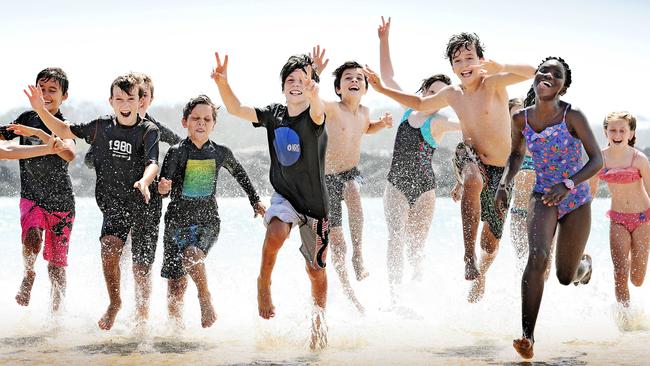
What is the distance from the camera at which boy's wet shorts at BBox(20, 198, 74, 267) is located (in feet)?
23.3

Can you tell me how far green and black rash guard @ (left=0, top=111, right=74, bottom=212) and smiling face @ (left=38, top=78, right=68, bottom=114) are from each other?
8 centimetres

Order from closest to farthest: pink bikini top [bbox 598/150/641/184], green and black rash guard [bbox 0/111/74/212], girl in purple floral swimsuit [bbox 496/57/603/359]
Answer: girl in purple floral swimsuit [bbox 496/57/603/359] < green and black rash guard [bbox 0/111/74/212] < pink bikini top [bbox 598/150/641/184]

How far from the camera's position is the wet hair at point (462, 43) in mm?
6730

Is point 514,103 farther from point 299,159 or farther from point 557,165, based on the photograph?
point 299,159

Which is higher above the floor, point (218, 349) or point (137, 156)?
point (137, 156)

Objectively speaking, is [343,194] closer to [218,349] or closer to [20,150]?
[218,349]

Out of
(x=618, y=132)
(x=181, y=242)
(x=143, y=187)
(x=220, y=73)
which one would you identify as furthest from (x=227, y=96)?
(x=618, y=132)

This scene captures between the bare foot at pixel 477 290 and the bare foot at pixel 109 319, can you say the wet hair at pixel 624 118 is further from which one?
the bare foot at pixel 109 319

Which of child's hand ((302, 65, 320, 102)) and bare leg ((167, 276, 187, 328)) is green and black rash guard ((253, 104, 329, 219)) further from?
bare leg ((167, 276, 187, 328))

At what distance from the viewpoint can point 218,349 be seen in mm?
5754

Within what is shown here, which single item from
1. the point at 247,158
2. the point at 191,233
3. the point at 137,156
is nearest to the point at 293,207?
the point at 191,233

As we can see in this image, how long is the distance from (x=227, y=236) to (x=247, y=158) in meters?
16.7

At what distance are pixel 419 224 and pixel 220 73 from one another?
2976 millimetres

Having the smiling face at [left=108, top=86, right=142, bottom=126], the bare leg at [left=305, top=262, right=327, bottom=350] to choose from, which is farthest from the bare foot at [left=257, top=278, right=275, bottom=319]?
the smiling face at [left=108, top=86, right=142, bottom=126]
